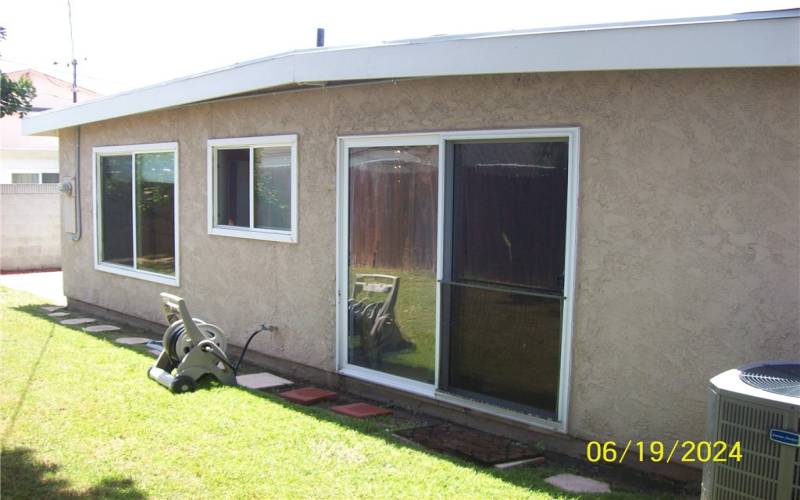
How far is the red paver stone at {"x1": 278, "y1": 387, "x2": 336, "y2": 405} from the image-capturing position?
656 centimetres

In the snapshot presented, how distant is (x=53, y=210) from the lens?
1672 cm

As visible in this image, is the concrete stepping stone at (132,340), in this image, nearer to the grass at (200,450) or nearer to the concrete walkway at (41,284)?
the grass at (200,450)

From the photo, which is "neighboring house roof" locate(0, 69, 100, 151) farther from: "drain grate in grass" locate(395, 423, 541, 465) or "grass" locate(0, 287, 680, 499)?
"drain grate in grass" locate(395, 423, 541, 465)

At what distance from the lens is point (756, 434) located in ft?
11.6

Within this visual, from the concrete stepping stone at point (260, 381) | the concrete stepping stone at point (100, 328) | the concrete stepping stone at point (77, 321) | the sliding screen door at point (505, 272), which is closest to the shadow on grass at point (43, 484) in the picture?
the concrete stepping stone at point (260, 381)

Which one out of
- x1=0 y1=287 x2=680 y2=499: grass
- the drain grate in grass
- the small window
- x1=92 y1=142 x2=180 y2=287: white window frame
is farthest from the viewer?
the small window

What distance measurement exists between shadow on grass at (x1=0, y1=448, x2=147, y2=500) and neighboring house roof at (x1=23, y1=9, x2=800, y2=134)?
354 cm

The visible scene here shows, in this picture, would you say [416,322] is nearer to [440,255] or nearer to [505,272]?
[440,255]

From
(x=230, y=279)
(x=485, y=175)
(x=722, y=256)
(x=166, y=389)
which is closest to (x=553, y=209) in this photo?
(x=485, y=175)

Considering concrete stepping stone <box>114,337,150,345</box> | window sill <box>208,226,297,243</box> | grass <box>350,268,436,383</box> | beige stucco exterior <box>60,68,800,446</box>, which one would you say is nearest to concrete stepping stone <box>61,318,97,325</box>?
concrete stepping stone <box>114,337,150,345</box>

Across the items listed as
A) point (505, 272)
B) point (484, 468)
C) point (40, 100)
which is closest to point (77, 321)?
point (505, 272)

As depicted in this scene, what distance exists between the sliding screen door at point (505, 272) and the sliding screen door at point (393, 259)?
0.25m

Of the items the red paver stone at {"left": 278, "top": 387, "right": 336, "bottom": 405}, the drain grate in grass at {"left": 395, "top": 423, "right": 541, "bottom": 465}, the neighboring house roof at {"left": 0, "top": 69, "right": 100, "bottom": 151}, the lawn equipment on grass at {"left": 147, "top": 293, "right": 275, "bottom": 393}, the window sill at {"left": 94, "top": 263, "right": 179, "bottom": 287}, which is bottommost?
the red paver stone at {"left": 278, "top": 387, "right": 336, "bottom": 405}

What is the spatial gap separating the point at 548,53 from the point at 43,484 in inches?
165
